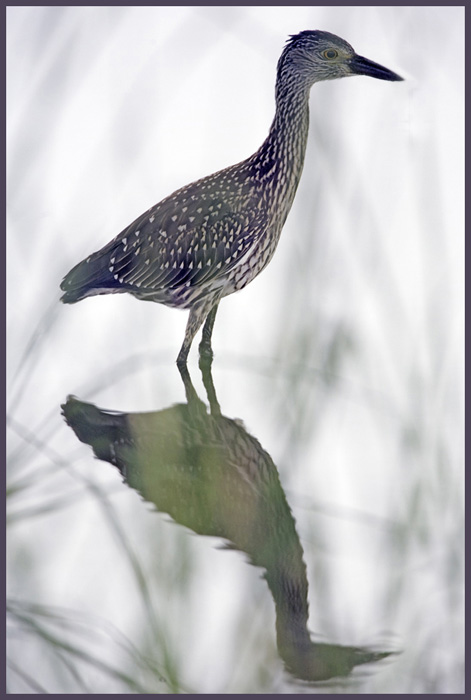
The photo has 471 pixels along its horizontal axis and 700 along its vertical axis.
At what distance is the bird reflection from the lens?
3.31 metres

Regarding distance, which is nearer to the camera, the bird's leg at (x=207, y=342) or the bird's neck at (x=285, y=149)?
the bird's neck at (x=285, y=149)

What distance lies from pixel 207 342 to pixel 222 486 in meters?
2.01

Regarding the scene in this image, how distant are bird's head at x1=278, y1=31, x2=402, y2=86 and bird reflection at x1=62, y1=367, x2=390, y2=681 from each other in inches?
78.9

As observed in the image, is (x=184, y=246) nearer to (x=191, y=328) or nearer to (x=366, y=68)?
(x=191, y=328)

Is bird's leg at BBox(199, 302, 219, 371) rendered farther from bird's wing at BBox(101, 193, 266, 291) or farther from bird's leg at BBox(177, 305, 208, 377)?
bird's wing at BBox(101, 193, 266, 291)

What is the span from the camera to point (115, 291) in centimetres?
593

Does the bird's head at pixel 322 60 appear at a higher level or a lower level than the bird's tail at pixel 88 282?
higher

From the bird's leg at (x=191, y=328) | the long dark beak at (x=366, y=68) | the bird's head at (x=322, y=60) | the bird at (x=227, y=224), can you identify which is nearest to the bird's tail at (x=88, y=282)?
the bird at (x=227, y=224)

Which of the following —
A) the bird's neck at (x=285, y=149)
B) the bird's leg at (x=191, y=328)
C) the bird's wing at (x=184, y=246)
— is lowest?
the bird's leg at (x=191, y=328)

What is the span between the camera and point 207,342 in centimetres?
631

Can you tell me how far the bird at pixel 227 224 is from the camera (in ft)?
19.1

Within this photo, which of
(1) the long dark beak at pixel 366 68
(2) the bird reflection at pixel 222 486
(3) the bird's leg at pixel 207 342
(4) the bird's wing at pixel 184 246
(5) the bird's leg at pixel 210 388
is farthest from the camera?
(3) the bird's leg at pixel 207 342

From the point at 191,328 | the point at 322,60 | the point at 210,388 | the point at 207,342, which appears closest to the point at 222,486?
the point at 210,388

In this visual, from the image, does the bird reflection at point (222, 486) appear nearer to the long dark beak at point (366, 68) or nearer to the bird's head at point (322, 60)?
the bird's head at point (322, 60)
